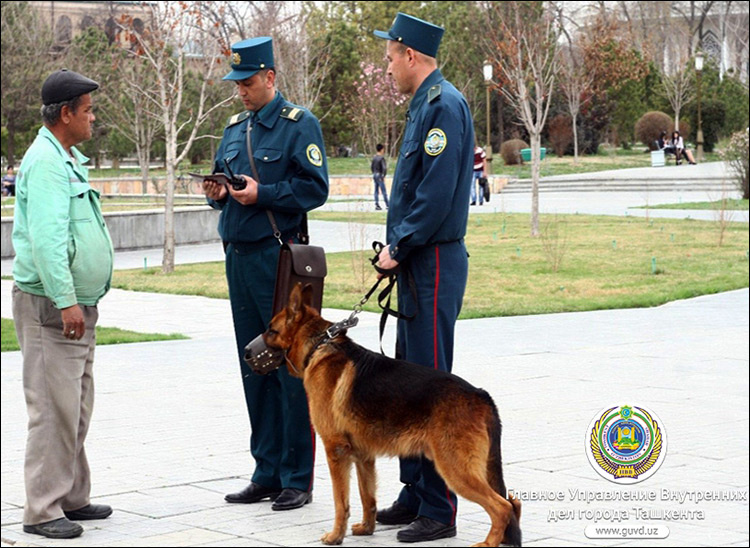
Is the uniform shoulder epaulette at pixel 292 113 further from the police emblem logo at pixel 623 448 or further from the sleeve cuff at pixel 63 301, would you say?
the police emblem logo at pixel 623 448

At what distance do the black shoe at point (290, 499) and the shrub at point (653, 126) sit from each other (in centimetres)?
5110

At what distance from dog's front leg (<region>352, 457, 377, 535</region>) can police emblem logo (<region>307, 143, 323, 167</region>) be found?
5.24 feet

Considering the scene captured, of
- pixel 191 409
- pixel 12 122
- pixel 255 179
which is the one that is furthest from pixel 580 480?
pixel 12 122

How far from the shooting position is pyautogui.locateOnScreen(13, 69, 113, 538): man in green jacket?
520 centimetres

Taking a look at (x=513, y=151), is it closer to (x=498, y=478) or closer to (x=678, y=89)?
(x=678, y=89)

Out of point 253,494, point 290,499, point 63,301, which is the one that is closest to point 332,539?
point 290,499

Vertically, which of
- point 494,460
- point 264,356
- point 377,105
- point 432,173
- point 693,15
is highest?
point 693,15

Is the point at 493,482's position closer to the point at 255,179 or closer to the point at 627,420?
the point at 627,420

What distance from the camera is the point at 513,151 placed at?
49844 millimetres

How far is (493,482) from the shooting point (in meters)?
4.80

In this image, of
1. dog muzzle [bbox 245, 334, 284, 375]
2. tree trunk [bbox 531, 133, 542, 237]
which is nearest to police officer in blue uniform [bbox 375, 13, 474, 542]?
dog muzzle [bbox 245, 334, 284, 375]

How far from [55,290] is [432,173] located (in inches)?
67.8

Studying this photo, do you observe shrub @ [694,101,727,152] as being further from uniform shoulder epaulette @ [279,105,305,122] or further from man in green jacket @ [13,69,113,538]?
man in green jacket @ [13,69,113,538]

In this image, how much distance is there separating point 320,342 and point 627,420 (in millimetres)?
1869
